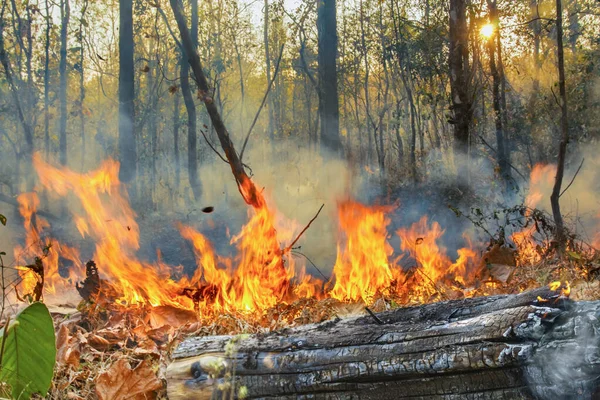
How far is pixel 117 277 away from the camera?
15.7 ft

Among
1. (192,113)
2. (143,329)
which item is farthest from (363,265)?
(192,113)

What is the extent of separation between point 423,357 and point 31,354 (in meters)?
1.54

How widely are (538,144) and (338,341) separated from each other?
60.6 ft

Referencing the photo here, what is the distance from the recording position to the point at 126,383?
105 inches

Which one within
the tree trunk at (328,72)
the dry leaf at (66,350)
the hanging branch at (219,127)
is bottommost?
the dry leaf at (66,350)

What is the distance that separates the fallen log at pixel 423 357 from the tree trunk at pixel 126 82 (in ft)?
38.6

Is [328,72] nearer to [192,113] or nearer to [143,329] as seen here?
[143,329]

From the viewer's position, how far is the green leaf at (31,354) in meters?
2.04

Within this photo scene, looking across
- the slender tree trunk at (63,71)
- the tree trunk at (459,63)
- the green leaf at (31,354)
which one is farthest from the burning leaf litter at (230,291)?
the slender tree trunk at (63,71)

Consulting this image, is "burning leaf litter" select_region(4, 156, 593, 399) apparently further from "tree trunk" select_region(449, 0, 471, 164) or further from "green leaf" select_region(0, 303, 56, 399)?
"tree trunk" select_region(449, 0, 471, 164)

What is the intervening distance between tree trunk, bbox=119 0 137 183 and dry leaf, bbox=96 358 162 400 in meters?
11.4

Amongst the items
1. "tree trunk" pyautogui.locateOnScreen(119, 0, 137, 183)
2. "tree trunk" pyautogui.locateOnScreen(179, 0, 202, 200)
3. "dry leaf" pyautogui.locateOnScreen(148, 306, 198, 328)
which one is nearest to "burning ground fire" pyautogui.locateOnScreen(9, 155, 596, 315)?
"dry leaf" pyautogui.locateOnScreen(148, 306, 198, 328)

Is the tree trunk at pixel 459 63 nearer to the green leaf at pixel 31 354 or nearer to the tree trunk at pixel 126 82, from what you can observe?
the green leaf at pixel 31 354

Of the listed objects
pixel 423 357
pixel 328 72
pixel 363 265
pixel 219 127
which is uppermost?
pixel 328 72
